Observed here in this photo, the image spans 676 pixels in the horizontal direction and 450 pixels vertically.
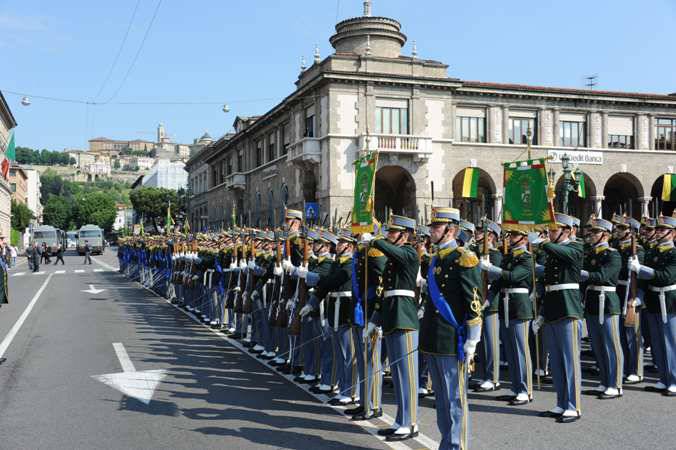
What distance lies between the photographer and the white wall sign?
40.6 m

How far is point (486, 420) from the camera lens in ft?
23.4

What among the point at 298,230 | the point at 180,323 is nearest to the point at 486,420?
the point at 298,230

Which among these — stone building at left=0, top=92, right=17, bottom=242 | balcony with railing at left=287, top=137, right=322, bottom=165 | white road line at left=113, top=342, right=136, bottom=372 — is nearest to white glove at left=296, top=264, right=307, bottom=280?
white road line at left=113, top=342, right=136, bottom=372

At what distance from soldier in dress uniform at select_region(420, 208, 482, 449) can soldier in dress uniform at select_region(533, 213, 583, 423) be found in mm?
1863

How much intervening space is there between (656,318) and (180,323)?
33.7ft

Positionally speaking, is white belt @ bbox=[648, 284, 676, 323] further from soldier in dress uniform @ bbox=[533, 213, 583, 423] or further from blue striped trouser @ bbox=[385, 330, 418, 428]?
blue striped trouser @ bbox=[385, 330, 418, 428]

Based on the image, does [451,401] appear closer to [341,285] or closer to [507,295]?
[341,285]

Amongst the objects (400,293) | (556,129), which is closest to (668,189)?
(400,293)

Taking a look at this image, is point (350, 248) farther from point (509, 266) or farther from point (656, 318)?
point (656, 318)

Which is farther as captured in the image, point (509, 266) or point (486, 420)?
point (509, 266)

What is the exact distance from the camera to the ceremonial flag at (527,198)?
7.94 m

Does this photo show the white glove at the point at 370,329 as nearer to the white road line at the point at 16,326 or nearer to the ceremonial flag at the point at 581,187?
the white road line at the point at 16,326

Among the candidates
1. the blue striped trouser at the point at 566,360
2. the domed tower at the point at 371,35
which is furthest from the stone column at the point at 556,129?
the blue striped trouser at the point at 566,360

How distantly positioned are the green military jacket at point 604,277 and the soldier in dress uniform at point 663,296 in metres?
0.23
